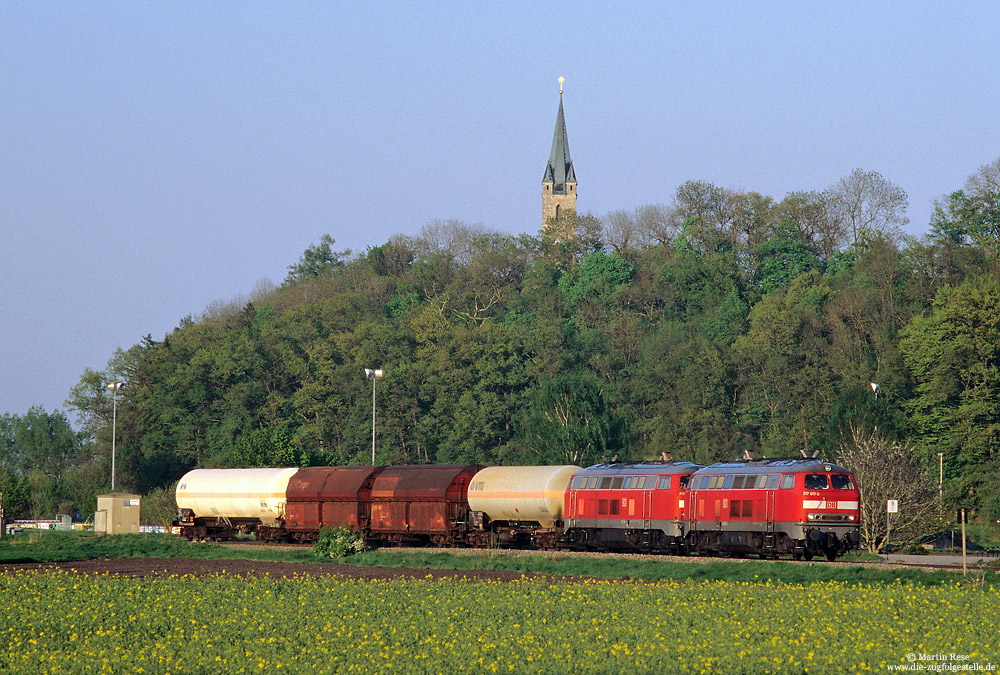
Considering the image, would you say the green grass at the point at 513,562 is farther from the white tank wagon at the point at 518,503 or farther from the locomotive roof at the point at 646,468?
the locomotive roof at the point at 646,468

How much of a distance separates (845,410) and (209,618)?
63.2m

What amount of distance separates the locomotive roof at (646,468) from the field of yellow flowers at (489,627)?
16368 mm

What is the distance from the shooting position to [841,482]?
4434cm

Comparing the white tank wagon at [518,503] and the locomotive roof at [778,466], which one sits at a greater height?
the locomotive roof at [778,466]

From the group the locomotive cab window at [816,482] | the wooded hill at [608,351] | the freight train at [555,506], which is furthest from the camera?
the wooded hill at [608,351]

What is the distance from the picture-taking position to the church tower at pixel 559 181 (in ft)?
625

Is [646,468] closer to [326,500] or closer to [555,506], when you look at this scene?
[555,506]

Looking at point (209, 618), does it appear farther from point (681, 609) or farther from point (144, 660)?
point (681, 609)

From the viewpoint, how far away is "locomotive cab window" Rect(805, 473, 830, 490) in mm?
43731

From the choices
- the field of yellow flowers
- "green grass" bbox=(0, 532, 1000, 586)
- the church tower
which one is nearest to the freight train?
"green grass" bbox=(0, 532, 1000, 586)

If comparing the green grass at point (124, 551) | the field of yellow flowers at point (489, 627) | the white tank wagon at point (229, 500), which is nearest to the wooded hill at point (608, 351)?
the white tank wagon at point (229, 500)

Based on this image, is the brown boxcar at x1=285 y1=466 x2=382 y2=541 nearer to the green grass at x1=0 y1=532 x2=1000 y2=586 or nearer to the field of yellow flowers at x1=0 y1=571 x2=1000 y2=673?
the green grass at x1=0 y1=532 x2=1000 y2=586

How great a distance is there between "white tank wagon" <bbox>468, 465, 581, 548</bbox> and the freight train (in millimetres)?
52

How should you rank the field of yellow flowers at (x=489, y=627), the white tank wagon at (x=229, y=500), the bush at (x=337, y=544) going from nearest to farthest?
the field of yellow flowers at (x=489, y=627)
the bush at (x=337, y=544)
the white tank wagon at (x=229, y=500)
